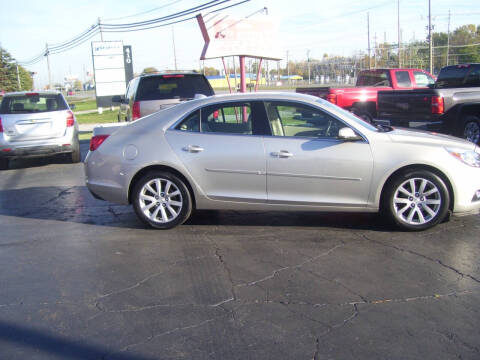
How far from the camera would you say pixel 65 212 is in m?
7.36

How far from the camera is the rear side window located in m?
16.4

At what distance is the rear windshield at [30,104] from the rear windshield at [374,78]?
32.6 feet

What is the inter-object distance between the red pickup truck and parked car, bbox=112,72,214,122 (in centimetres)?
591

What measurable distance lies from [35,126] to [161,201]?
6.40 metres

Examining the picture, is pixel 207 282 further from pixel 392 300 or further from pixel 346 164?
pixel 346 164

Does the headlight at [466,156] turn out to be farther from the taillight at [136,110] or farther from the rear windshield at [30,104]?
the rear windshield at [30,104]

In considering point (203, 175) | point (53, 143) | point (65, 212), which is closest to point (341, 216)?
point (203, 175)

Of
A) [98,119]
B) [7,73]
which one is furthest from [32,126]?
[7,73]

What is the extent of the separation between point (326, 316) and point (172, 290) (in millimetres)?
1344

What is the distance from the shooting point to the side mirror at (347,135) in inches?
225

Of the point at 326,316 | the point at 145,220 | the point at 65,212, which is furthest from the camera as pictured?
the point at 65,212

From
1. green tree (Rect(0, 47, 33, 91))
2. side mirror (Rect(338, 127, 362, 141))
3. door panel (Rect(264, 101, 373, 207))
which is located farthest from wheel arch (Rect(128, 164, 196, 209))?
green tree (Rect(0, 47, 33, 91))

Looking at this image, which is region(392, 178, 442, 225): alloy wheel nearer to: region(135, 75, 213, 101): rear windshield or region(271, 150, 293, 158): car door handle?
region(271, 150, 293, 158): car door handle

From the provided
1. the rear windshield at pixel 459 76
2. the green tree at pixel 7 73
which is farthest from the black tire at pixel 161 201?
the green tree at pixel 7 73
